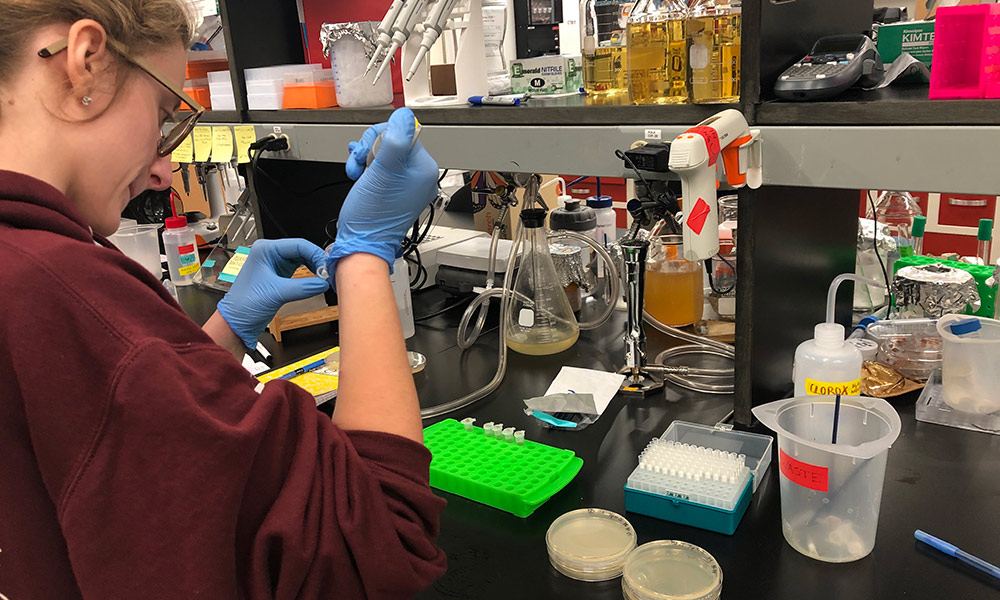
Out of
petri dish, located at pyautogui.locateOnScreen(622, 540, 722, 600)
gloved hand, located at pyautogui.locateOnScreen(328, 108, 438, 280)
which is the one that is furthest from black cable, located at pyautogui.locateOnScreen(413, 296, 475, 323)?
petri dish, located at pyautogui.locateOnScreen(622, 540, 722, 600)

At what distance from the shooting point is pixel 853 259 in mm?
1397

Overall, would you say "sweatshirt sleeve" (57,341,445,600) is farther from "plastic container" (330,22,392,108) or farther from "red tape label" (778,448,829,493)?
"plastic container" (330,22,392,108)

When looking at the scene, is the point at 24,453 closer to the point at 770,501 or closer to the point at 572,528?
the point at 572,528

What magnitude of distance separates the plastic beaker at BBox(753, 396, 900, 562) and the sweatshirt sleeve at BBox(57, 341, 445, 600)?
0.47 metres

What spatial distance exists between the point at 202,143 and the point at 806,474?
152 centimetres

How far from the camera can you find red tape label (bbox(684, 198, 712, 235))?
0.93m

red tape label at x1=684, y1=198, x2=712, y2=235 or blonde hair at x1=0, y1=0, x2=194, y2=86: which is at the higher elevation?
blonde hair at x1=0, y1=0, x2=194, y2=86

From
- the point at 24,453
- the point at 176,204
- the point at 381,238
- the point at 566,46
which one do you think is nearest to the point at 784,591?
the point at 381,238

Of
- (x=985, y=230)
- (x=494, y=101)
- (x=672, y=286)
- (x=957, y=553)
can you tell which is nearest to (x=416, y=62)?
(x=494, y=101)

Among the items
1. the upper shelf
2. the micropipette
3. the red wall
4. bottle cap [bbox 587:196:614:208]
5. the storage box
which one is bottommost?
bottle cap [bbox 587:196:614:208]

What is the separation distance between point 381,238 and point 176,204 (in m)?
2.12

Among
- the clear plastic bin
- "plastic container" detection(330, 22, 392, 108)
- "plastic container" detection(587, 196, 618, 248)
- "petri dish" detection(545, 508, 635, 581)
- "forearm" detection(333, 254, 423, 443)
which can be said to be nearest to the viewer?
"forearm" detection(333, 254, 423, 443)

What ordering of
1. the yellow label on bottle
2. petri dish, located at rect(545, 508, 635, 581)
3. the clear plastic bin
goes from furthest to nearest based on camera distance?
the clear plastic bin → the yellow label on bottle → petri dish, located at rect(545, 508, 635, 581)

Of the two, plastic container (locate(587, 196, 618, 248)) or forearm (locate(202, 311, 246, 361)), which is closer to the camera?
forearm (locate(202, 311, 246, 361))
